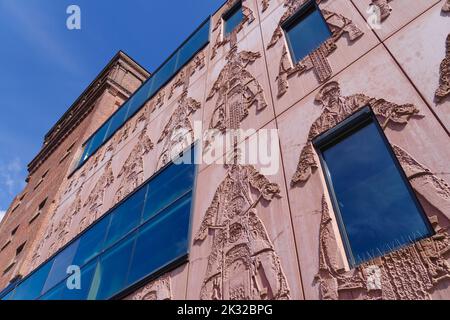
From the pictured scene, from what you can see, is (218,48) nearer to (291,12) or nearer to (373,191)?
(291,12)

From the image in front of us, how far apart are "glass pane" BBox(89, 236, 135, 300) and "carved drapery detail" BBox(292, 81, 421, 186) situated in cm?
365

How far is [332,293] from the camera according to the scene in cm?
317

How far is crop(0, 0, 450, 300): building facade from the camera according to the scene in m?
3.25

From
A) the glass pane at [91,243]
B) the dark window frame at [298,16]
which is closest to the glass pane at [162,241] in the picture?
the glass pane at [91,243]

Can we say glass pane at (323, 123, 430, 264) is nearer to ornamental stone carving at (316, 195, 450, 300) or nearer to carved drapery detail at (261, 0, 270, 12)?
ornamental stone carving at (316, 195, 450, 300)

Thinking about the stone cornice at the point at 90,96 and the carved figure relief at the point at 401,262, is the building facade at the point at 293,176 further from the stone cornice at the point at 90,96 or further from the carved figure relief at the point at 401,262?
the stone cornice at the point at 90,96

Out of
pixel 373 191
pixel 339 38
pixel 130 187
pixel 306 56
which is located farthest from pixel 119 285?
pixel 339 38

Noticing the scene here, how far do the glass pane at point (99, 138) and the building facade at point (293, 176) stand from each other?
427 cm

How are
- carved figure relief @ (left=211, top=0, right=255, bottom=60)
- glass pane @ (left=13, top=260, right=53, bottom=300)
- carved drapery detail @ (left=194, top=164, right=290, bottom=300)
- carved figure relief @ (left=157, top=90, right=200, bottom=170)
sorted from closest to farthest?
carved drapery detail @ (left=194, top=164, right=290, bottom=300)
carved figure relief @ (left=157, top=90, right=200, bottom=170)
carved figure relief @ (left=211, top=0, right=255, bottom=60)
glass pane @ (left=13, top=260, right=53, bottom=300)

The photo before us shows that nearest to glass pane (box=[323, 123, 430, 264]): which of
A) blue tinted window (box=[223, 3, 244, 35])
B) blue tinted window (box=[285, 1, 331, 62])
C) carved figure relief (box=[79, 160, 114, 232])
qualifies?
blue tinted window (box=[285, 1, 331, 62])

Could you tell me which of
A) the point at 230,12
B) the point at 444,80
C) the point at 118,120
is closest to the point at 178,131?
the point at 230,12

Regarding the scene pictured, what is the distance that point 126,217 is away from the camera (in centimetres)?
752

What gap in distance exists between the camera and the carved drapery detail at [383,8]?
15.7 feet
